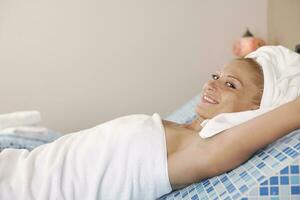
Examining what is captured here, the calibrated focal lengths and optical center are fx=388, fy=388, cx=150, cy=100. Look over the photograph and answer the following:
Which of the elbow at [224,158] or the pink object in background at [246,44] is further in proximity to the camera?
the pink object in background at [246,44]

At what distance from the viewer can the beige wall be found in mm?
2086

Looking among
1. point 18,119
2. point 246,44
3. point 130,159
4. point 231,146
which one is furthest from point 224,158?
point 246,44

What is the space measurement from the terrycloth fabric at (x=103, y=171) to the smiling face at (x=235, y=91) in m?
0.20

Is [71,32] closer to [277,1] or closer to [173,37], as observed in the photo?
[173,37]

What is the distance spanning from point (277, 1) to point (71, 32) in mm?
1254

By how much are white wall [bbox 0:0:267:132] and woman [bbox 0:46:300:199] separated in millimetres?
1253

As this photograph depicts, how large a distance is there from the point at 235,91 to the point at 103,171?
0.47 metres

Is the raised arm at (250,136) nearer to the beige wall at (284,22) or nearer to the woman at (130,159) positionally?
the woman at (130,159)

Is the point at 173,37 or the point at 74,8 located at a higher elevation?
Result: the point at 74,8

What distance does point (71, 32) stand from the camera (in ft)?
7.73

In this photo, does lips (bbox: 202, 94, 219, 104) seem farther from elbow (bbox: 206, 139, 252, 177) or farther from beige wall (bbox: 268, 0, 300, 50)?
beige wall (bbox: 268, 0, 300, 50)

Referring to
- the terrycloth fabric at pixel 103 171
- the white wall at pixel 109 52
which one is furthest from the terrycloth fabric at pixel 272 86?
the white wall at pixel 109 52

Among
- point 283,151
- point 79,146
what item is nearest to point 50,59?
point 79,146

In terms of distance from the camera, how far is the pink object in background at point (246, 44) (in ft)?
7.40
